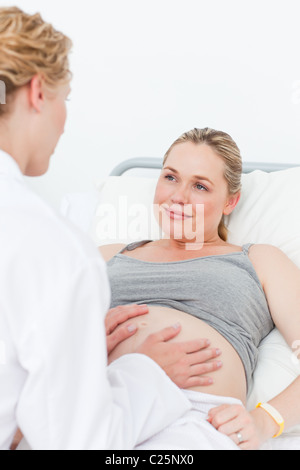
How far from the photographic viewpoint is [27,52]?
88 cm

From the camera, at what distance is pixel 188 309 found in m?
1.43

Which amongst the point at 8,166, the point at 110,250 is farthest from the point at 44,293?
the point at 110,250

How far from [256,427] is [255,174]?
97 cm

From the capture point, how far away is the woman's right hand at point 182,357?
3.99 ft

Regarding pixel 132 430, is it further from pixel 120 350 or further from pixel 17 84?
pixel 17 84

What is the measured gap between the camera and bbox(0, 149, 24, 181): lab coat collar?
0.86 m

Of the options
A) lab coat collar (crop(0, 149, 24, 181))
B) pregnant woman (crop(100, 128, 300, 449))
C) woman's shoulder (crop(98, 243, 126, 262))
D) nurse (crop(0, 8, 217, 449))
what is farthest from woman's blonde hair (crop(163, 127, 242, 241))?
lab coat collar (crop(0, 149, 24, 181))

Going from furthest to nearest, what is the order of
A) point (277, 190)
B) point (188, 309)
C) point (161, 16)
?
point (161, 16)
point (277, 190)
point (188, 309)

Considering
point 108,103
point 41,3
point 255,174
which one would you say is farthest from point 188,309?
point 41,3

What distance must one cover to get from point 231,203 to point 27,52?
102 centimetres

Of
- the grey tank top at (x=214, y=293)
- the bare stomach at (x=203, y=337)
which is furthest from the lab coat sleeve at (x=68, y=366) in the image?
the grey tank top at (x=214, y=293)

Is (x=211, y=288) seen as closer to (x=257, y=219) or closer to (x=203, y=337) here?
(x=203, y=337)

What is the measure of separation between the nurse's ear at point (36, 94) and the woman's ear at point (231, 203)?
963 mm

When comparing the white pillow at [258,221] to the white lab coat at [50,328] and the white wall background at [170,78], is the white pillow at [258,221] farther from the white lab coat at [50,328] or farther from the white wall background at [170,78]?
the white lab coat at [50,328]
